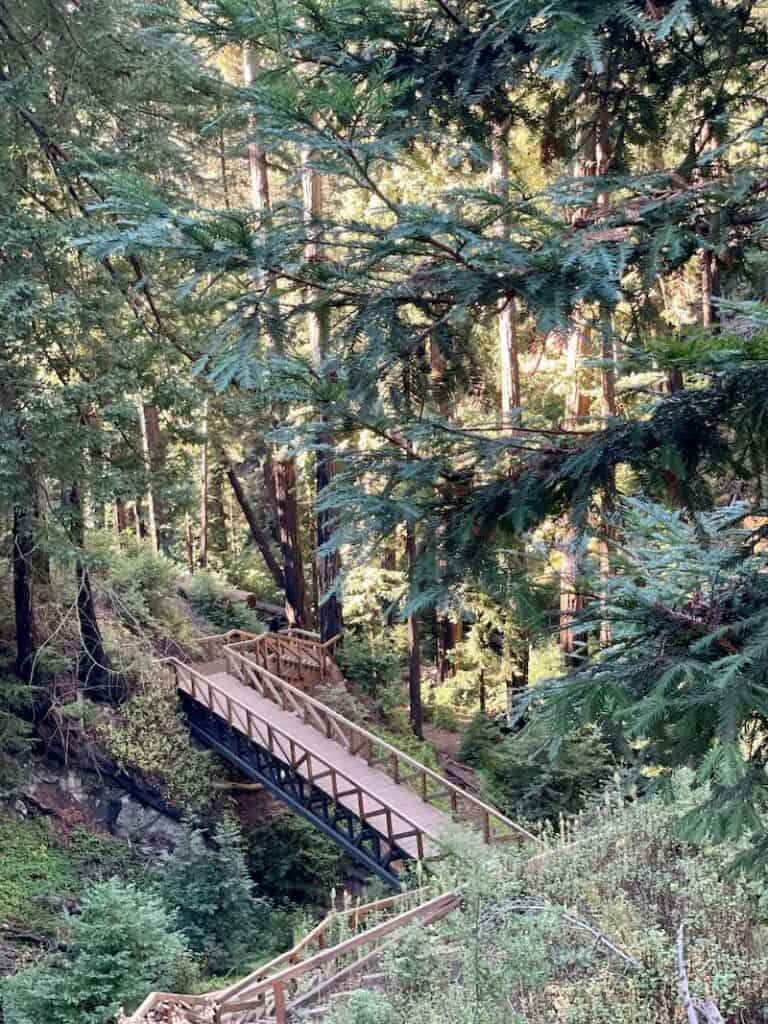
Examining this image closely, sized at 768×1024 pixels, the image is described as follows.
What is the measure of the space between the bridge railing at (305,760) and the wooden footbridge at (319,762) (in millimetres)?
15

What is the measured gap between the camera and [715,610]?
9.36 feet

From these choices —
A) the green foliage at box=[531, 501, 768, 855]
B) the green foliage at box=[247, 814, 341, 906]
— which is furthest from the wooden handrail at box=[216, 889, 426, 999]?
the green foliage at box=[531, 501, 768, 855]

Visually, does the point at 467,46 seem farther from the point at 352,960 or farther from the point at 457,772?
the point at 457,772

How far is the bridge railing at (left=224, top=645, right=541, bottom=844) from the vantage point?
32.8 ft

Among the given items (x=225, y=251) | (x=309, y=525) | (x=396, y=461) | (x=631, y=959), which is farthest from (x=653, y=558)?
(x=309, y=525)

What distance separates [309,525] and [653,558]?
19.1 meters

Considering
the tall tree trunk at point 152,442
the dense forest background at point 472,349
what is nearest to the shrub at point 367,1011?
the dense forest background at point 472,349

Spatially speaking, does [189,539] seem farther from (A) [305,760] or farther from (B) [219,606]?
(A) [305,760]

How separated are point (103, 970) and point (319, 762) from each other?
400cm

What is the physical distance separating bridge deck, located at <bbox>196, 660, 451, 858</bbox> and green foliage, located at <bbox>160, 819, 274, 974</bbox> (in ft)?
4.79

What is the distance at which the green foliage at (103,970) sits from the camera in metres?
7.34

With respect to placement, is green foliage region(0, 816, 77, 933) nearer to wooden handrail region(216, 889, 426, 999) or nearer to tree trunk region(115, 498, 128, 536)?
wooden handrail region(216, 889, 426, 999)

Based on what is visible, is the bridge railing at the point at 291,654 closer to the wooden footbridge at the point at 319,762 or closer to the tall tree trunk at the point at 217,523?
the wooden footbridge at the point at 319,762

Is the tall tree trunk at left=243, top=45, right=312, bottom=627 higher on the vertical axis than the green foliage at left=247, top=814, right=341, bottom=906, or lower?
higher
